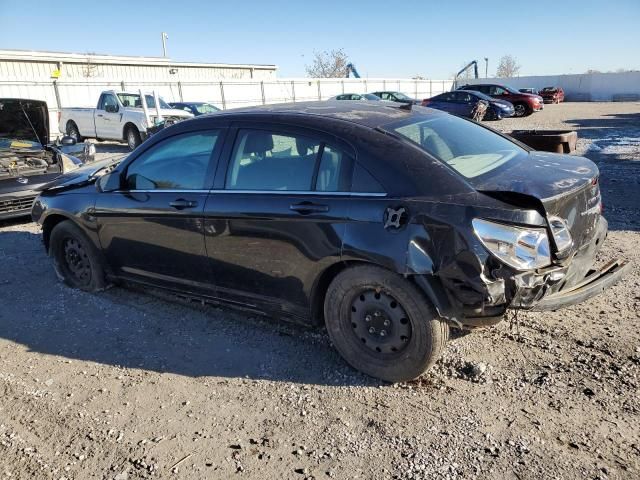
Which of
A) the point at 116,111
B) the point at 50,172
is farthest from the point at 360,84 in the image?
the point at 50,172

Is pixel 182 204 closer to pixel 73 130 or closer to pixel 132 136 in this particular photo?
pixel 132 136

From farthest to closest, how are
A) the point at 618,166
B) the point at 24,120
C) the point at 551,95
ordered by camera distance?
1. the point at 551,95
2. the point at 618,166
3. the point at 24,120

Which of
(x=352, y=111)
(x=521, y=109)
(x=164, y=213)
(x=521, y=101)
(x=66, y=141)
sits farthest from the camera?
(x=521, y=109)

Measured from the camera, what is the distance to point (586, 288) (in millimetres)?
2996

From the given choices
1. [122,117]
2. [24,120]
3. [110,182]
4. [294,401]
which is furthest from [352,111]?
[122,117]

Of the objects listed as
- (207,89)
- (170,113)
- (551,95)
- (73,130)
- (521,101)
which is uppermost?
(207,89)

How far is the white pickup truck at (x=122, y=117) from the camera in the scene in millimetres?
15328

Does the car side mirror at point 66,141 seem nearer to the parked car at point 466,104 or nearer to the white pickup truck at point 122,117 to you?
the white pickup truck at point 122,117

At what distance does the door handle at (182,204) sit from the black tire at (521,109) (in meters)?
26.5

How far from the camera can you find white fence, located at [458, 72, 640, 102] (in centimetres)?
4584

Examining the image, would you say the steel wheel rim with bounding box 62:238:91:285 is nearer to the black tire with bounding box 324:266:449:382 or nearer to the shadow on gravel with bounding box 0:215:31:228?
the black tire with bounding box 324:266:449:382

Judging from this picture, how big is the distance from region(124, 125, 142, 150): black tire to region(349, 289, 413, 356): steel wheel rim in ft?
46.6

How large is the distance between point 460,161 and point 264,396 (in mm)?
1896

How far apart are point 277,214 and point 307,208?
0.76 feet
